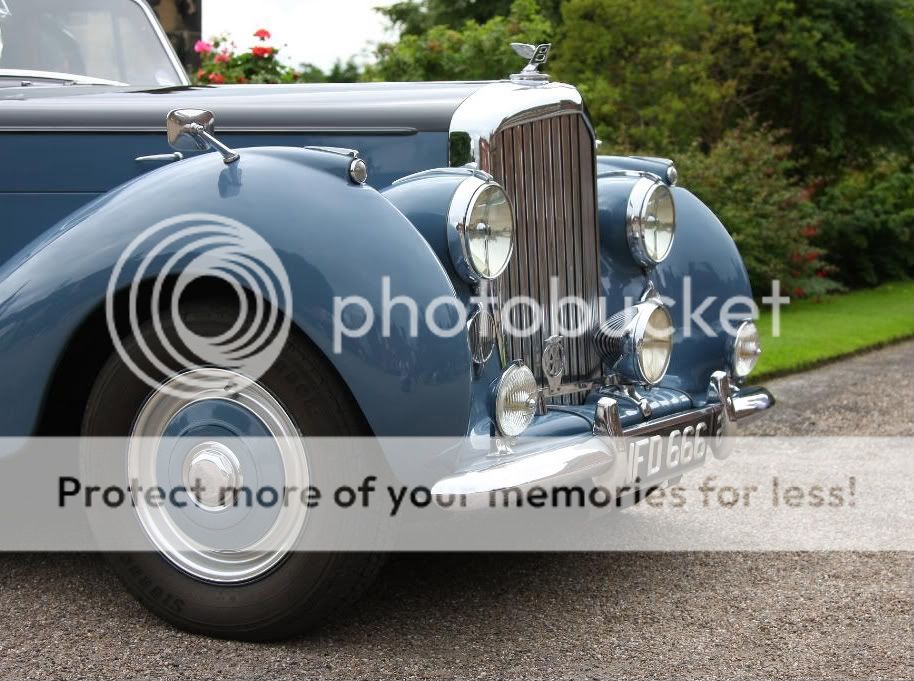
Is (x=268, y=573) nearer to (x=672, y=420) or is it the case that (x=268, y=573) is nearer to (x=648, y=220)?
(x=672, y=420)

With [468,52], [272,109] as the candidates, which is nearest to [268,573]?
[272,109]

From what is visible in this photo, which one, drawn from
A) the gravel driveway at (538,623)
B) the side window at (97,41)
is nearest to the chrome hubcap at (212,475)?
the gravel driveway at (538,623)

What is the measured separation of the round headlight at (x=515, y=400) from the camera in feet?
10.1

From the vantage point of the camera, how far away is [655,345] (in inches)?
146

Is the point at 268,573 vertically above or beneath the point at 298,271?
beneath

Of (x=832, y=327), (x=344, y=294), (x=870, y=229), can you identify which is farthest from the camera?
(x=870, y=229)

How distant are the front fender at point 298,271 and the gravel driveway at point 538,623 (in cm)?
59

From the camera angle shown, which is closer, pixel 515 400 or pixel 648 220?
pixel 515 400

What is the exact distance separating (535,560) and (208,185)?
164 centimetres

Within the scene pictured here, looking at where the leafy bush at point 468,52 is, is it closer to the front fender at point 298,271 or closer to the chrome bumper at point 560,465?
the chrome bumper at point 560,465

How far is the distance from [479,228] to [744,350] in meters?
1.37

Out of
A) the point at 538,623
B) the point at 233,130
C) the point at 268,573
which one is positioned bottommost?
the point at 538,623

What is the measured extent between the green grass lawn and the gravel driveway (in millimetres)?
4032

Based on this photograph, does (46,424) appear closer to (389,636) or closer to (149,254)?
(149,254)
